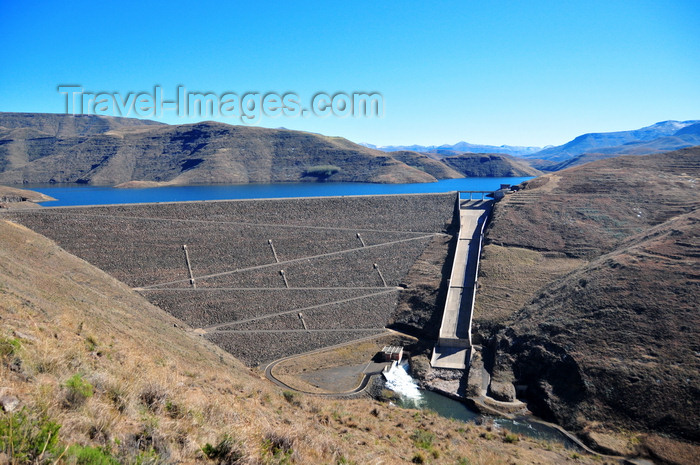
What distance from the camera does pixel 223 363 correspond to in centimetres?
2192

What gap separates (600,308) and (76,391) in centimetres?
3075

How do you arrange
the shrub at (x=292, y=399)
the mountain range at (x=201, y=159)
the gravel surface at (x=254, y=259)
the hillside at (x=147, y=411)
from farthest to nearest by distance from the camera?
the mountain range at (x=201, y=159)
the gravel surface at (x=254, y=259)
the shrub at (x=292, y=399)
the hillside at (x=147, y=411)

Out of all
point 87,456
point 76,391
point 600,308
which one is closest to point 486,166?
point 600,308

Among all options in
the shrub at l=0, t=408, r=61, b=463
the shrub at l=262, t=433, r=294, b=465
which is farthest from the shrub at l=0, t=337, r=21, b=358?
the shrub at l=262, t=433, r=294, b=465

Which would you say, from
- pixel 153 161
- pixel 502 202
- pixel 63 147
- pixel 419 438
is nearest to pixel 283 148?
pixel 153 161

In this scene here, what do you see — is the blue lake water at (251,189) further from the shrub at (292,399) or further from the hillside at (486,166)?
the shrub at (292,399)

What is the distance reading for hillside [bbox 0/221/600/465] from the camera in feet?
20.0

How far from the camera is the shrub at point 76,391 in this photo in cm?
688

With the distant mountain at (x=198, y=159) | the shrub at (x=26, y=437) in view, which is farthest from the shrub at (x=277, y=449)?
the distant mountain at (x=198, y=159)

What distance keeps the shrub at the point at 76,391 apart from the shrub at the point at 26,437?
1.32 metres

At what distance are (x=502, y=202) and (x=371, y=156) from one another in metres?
89.5

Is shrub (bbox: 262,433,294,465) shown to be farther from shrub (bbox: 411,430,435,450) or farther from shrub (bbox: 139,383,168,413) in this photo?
shrub (bbox: 411,430,435,450)

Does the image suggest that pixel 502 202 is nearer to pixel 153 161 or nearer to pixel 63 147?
pixel 153 161

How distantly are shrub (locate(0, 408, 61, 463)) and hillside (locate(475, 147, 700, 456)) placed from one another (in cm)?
2476
